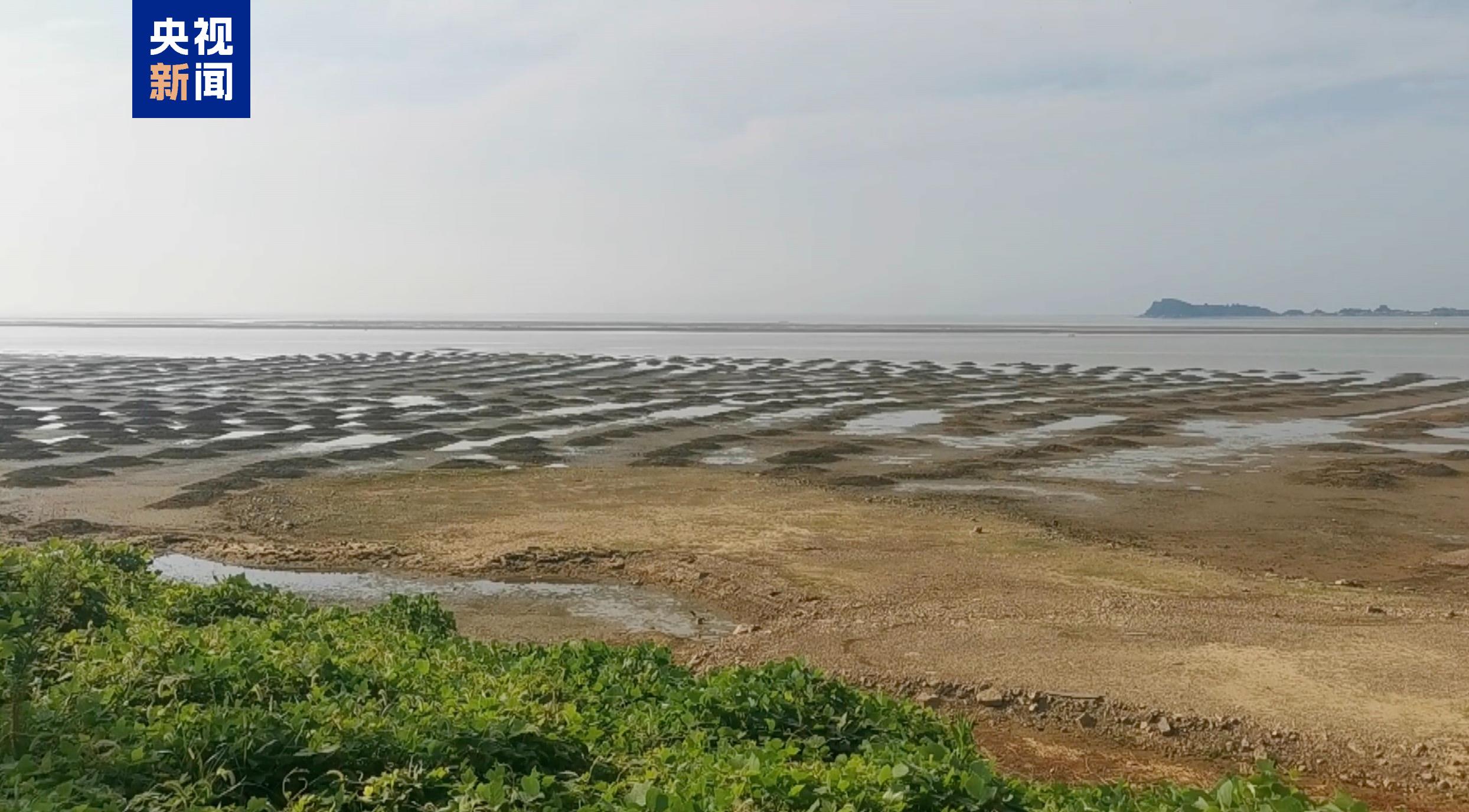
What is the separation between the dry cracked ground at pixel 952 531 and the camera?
27.0 ft

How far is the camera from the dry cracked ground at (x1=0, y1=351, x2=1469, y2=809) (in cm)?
824

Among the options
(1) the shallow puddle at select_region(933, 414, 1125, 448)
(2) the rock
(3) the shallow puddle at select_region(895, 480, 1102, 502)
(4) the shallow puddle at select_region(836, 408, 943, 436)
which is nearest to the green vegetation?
(2) the rock

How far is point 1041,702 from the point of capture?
8266 millimetres

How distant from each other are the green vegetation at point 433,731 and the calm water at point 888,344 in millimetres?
54248

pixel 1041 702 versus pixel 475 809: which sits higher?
pixel 475 809

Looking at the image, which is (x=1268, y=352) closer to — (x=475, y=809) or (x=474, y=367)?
(x=474, y=367)

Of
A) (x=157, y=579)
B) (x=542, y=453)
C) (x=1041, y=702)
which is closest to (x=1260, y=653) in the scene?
(x=1041, y=702)

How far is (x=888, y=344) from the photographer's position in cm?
8719

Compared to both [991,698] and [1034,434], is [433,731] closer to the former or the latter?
[991,698]

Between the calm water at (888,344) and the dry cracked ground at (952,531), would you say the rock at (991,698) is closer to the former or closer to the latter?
the dry cracked ground at (952,531)

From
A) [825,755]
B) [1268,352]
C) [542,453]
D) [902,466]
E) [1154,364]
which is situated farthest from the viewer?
[1268,352]

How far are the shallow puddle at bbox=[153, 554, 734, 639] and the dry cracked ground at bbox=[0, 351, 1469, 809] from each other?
0.37ft

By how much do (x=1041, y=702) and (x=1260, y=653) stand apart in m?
2.38

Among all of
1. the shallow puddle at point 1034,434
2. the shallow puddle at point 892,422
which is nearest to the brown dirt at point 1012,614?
the shallow puddle at point 1034,434
